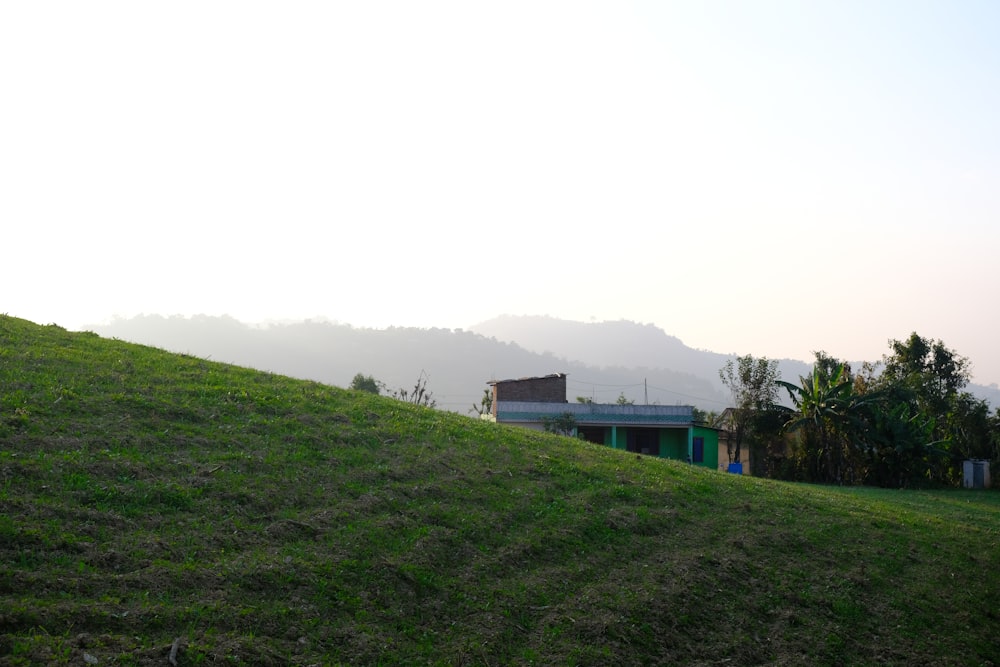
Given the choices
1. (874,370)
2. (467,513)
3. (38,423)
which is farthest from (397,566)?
(874,370)

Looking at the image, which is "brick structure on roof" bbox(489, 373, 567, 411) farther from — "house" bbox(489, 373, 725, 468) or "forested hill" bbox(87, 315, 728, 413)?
"forested hill" bbox(87, 315, 728, 413)

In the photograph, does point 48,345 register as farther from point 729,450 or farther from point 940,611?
point 729,450

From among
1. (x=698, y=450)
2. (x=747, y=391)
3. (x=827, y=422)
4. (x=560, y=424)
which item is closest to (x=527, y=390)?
(x=560, y=424)

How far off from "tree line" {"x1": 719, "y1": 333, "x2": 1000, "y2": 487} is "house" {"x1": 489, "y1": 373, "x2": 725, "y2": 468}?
182 centimetres

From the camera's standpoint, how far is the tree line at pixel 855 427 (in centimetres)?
3403

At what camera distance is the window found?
4297cm

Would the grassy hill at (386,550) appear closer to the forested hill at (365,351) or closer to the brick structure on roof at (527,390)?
the brick structure on roof at (527,390)

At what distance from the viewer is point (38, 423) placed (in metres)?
10.6

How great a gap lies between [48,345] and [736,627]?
1337cm

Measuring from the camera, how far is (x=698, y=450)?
4331cm

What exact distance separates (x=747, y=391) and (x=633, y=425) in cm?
635

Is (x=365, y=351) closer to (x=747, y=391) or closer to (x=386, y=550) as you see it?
(x=747, y=391)

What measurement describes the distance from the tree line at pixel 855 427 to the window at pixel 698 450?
163cm

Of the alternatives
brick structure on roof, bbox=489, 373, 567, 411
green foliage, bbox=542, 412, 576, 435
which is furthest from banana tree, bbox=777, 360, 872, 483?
brick structure on roof, bbox=489, 373, 567, 411
